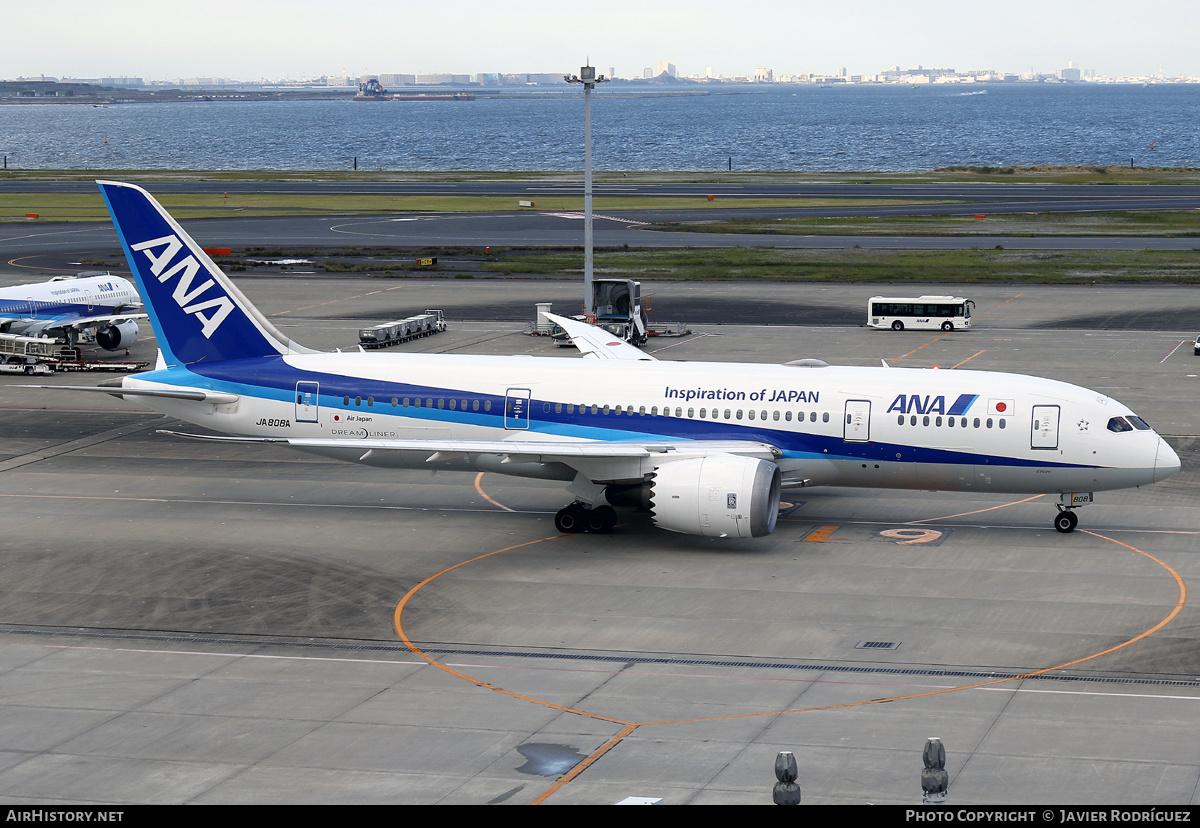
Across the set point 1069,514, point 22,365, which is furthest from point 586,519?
point 22,365

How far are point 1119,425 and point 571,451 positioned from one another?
15.8 meters

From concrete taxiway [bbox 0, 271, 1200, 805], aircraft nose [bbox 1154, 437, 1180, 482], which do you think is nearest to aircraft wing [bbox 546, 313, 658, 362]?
concrete taxiway [bbox 0, 271, 1200, 805]

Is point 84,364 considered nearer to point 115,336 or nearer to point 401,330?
point 115,336

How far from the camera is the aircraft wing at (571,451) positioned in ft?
124

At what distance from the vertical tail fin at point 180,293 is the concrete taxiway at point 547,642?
17.2ft

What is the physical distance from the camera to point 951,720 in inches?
1003

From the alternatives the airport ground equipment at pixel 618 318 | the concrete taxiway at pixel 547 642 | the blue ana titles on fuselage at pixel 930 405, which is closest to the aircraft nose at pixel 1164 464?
the concrete taxiway at pixel 547 642

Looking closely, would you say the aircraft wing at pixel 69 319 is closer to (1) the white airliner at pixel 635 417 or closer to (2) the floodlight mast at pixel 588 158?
(2) the floodlight mast at pixel 588 158

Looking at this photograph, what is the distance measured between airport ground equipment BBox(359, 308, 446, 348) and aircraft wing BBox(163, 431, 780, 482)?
3345 centimetres

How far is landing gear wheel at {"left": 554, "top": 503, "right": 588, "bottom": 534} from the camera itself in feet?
131

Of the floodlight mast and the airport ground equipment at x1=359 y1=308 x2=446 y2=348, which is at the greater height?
the floodlight mast

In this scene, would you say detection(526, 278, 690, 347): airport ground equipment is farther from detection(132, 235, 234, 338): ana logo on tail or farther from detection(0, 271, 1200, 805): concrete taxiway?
detection(132, 235, 234, 338): ana logo on tail

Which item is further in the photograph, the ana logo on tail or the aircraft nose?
the ana logo on tail

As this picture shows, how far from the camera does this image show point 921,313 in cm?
7875
